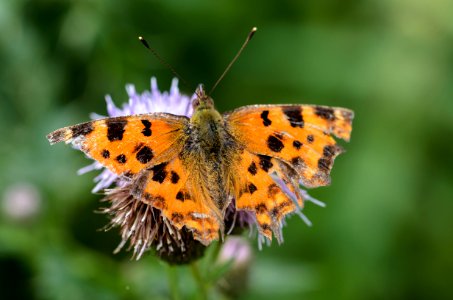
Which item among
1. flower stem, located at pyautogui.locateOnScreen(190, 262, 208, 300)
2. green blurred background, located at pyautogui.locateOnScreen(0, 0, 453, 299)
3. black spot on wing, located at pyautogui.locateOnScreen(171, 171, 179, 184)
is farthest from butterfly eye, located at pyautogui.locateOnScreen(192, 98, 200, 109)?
green blurred background, located at pyautogui.locateOnScreen(0, 0, 453, 299)

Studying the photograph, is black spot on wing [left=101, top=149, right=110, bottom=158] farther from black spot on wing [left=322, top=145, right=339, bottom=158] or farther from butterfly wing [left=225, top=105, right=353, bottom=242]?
black spot on wing [left=322, top=145, right=339, bottom=158]

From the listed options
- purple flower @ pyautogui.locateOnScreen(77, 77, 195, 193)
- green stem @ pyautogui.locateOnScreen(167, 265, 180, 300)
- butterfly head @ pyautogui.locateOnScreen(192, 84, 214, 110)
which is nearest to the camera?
butterfly head @ pyautogui.locateOnScreen(192, 84, 214, 110)

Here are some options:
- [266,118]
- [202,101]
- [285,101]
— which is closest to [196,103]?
[202,101]

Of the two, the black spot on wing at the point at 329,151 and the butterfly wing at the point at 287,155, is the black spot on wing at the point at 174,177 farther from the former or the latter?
the black spot on wing at the point at 329,151

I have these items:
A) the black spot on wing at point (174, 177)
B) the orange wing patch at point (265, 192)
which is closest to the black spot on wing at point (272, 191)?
the orange wing patch at point (265, 192)

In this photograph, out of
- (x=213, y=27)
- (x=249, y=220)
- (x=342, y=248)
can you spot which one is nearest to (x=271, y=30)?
(x=213, y=27)

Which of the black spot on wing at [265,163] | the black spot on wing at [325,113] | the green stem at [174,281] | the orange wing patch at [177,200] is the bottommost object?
the green stem at [174,281]

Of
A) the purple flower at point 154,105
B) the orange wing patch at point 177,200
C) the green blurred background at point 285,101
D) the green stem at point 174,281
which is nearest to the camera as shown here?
the orange wing patch at point 177,200

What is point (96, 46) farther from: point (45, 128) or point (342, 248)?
point (342, 248)
